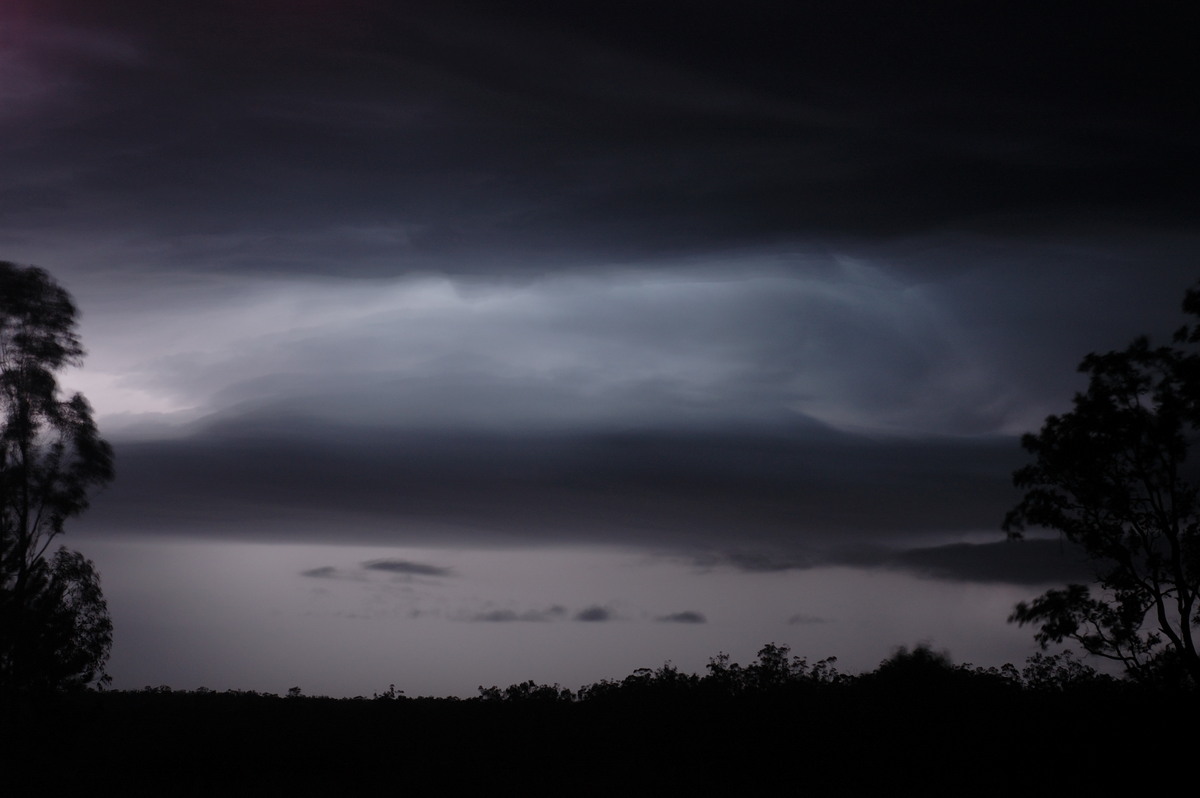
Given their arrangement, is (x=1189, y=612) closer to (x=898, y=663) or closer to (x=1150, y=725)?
(x=1150, y=725)

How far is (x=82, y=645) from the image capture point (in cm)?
4856

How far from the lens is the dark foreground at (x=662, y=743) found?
152 feet

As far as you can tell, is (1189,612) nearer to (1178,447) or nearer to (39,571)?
(1178,447)

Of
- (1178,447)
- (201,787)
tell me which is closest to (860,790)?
(1178,447)

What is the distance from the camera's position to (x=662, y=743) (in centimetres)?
5638

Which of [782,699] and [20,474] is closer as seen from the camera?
[20,474]

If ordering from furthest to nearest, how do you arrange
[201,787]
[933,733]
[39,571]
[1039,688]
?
[1039,688] < [933,733] < [39,571] < [201,787]

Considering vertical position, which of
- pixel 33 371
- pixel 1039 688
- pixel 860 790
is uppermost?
pixel 33 371

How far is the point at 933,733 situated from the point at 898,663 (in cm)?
812

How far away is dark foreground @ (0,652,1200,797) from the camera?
152ft

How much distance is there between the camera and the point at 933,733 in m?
52.6

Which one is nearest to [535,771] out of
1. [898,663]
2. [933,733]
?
[933,733]

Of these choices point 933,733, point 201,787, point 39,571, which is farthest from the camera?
point 933,733

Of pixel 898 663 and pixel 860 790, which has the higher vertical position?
pixel 898 663
